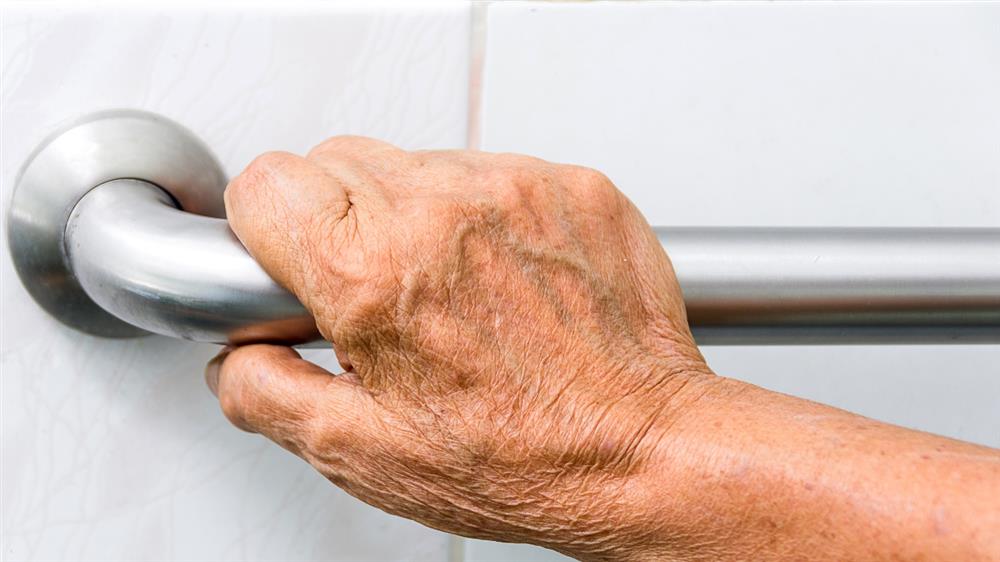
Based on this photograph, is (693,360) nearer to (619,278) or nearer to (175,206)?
(619,278)

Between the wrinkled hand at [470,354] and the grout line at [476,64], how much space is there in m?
0.10

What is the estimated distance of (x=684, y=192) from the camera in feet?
1.19

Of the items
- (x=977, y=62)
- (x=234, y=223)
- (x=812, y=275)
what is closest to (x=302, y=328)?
(x=234, y=223)

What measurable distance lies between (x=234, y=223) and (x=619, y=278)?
0.34 feet

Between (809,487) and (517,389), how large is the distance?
7 cm

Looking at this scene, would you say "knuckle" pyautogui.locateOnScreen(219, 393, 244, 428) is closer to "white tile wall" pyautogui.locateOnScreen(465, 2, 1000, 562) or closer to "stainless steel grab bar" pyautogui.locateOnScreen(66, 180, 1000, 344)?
"stainless steel grab bar" pyautogui.locateOnScreen(66, 180, 1000, 344)

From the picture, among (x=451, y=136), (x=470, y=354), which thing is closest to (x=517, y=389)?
(x=470, y=354)

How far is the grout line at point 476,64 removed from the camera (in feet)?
1.15

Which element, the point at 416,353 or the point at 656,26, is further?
the point at 656,26

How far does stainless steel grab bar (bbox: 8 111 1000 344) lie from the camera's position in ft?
0.83

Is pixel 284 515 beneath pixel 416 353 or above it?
beneath

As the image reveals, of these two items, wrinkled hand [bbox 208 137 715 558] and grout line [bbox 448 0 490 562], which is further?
grout line [bbox 448 0 490 562]

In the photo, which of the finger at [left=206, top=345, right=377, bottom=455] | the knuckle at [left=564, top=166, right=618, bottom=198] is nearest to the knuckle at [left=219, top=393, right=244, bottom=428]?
the finger at [left=206, top=345, right=377, bottom=455]

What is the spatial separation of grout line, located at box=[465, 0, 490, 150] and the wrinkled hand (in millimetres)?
96
